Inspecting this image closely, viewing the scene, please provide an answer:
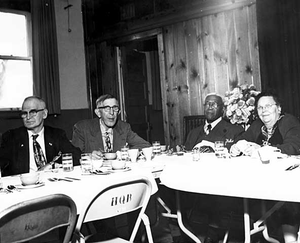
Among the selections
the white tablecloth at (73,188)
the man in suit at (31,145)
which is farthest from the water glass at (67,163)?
the man in suit at (31,145)

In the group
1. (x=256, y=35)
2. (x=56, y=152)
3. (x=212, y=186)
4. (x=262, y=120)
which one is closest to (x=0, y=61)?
(x=56, y=152)

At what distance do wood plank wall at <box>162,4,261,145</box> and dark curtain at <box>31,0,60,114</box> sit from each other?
5.60 ft

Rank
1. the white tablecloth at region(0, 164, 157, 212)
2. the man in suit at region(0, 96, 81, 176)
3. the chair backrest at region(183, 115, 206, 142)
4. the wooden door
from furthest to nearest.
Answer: the wooden door < the chair backrest at region(183, 115, 206, 142) < the man in suit at region(0, 96, 81, 176) < the white tablecloth at region(0, 164, 157, 212)

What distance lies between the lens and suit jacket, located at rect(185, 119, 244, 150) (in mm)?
3672

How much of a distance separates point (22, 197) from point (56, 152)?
58.4 inches

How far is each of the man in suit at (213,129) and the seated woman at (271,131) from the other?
48cm

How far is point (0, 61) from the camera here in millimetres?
5180

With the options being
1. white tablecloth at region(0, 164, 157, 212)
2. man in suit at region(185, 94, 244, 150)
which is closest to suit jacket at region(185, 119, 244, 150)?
man in suit at region(185, 94, 244, 150)

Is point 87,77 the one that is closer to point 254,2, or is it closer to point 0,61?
point 0,61

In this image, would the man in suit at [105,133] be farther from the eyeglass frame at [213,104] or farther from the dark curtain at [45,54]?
the dark curtain at [45,54]

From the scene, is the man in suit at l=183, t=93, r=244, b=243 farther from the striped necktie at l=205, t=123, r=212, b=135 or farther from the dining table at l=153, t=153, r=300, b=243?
the dining table at l=153, t=153, r=300, b=243

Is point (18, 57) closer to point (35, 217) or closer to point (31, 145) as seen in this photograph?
point (31, 145)

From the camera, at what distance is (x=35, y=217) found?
135 cm

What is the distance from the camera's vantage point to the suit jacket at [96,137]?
3.64m
